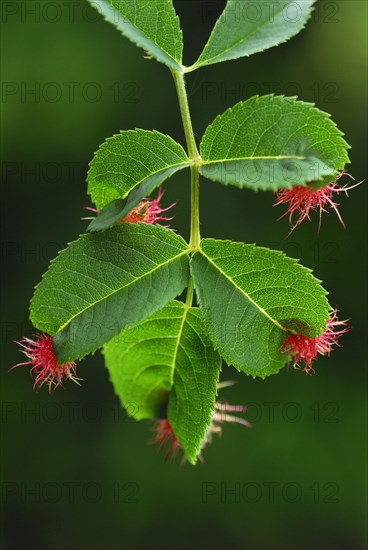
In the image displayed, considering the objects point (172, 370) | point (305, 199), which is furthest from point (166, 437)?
point (305, 199)

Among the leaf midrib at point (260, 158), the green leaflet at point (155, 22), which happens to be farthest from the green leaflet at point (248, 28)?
the leaf midrib at point (260, 158)

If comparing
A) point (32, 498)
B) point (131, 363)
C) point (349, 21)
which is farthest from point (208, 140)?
point (32, 498)

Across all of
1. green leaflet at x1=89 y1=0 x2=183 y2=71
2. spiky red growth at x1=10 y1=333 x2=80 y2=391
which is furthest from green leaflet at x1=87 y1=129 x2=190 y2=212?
spiky red growth at x1=10 y1=333 x2=80 y2=391

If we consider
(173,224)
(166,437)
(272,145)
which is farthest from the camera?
(173,224)

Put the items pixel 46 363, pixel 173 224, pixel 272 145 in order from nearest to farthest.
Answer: pixel 272 145
pixel 46 363
pixel 173 224

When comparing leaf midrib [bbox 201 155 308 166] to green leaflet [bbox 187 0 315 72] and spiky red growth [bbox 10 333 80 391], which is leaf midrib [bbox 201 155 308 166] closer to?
green leaflet [bbox 187 0 315 72]

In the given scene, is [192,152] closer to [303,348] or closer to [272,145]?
[272,145]
